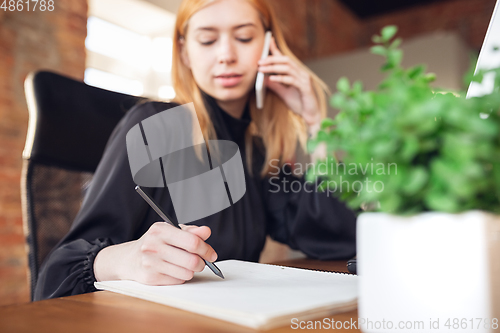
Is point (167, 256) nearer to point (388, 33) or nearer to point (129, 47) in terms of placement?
point (388, 33)

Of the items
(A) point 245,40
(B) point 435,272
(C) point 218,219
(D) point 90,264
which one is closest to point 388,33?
(B) point 435,272

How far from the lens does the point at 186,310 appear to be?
1.16 ft

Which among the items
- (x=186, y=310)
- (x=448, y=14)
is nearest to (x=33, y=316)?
(x=186, y=310)

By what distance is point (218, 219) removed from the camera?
36.1 inches

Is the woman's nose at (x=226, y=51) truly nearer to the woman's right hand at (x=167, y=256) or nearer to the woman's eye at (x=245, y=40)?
the woman's eye at (x=245, y=40)

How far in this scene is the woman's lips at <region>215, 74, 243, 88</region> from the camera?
3.36 feet

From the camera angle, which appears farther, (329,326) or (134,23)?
(134,23)

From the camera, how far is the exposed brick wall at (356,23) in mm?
3783

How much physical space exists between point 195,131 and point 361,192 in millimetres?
749

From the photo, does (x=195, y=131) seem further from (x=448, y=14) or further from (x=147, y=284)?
(x=448, y=14)

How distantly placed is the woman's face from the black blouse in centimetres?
8

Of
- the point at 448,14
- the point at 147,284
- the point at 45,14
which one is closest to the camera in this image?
the point at 147,284

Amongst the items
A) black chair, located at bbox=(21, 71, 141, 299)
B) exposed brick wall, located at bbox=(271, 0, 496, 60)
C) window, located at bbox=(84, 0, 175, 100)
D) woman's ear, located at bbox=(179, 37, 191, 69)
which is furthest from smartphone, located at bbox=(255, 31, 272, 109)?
exposed brick wall, located at bbox=(271, 0, 496, 60)

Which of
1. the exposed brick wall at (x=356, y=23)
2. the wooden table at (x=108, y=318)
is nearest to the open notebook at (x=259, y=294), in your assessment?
the wooden table at (x=108, y=318)
